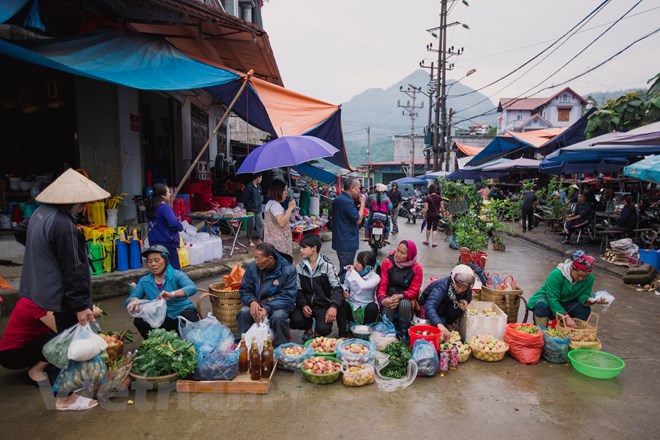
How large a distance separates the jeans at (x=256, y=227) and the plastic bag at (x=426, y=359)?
621cm

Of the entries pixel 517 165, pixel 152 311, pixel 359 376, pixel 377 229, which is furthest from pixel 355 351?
pixel 517 165

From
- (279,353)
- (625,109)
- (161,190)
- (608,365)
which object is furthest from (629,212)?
(161,190)

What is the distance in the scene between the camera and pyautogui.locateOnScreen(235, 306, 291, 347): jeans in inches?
165

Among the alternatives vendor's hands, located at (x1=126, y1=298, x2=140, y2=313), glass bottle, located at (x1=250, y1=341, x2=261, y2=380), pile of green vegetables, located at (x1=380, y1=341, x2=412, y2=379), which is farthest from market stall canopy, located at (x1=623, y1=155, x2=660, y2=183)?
vendor's hands, located at (x1=126, y1=298, x2=140, y2=313)

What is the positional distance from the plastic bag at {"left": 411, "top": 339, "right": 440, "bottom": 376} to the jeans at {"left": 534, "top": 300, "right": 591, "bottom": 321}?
63.6 inches

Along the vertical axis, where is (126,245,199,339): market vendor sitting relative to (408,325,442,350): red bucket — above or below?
above

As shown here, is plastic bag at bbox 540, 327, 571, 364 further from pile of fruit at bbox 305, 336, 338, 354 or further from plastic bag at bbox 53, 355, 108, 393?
plastic bag at bbox 53, 355, 108, 393

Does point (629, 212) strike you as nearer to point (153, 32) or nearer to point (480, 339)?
point (480, 339)

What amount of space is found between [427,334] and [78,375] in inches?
124

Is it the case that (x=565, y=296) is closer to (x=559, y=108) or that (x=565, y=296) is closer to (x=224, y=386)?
(x=224, y=386)

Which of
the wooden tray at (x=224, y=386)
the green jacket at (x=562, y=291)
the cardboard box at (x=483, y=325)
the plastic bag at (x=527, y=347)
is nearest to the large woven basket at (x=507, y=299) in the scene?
the green jacket at (x=562, y=291)

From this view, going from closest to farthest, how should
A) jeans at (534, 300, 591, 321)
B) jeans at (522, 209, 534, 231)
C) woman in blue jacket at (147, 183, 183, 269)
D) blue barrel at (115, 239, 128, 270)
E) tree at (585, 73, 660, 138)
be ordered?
1. jeans at (534, 300, 591, 321)
2. woman in blue jacket at (147, 183, 183, 269)
3. blue barrel at (115, 239, 128, 270)
4. tree at (585, 73, 660, 138)
5. jeans at (522, 209, 534, 231)

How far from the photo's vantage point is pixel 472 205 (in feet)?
42.9

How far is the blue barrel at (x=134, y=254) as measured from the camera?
6.35 m
